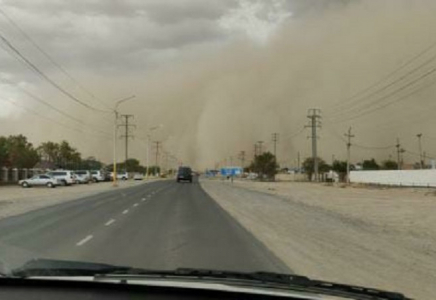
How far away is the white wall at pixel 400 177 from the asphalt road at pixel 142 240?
65.8 m

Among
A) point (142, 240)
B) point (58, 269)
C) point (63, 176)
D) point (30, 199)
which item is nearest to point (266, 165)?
point (63, 176)

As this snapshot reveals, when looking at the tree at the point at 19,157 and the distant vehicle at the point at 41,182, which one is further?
the tree at the point at 19,157

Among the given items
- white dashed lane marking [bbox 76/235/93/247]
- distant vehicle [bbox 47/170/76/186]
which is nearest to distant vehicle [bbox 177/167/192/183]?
distant vehicle [bbox 47/170/76/186]

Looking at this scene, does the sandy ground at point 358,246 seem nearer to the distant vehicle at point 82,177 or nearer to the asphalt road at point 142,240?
the asphalt road at point 142,240

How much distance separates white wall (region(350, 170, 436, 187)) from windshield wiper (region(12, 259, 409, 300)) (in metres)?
86.0

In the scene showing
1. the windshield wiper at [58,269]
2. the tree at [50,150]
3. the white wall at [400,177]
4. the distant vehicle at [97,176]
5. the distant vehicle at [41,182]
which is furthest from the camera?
the tree at [50,150]

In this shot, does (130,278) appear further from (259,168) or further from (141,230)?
(259,168)

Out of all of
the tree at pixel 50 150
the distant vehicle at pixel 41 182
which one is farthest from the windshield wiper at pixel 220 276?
the tree at pixel 50 150

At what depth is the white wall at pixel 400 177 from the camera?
295 ft

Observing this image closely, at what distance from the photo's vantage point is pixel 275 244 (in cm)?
1789

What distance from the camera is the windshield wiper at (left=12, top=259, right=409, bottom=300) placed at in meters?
4.30

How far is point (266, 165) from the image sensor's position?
7067 inches

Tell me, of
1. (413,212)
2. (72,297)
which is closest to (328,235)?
(413,212)

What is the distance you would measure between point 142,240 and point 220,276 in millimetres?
13697
